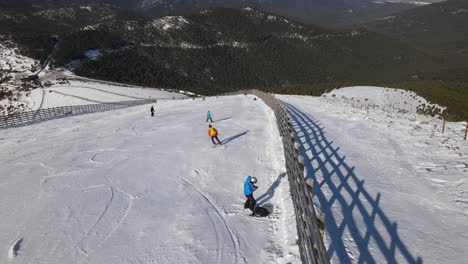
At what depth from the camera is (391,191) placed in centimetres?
1007

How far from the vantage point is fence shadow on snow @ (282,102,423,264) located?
22.9 feet

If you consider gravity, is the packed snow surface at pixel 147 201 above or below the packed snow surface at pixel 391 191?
below

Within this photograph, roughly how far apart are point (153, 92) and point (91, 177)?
176 feet

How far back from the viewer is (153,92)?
64.8 metres

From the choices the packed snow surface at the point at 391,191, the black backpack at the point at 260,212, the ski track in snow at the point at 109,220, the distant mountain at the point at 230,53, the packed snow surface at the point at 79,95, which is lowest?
the ski track in snow at the point at 109,220

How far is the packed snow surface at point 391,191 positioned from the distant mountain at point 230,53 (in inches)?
3294

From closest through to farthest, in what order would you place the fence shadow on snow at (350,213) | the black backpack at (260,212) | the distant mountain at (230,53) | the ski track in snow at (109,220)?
1. the fence shadow on snow at (350,213)
2. the ski track in snow at (109,220)
3. the black backpack at (260,212)
4. the distant mountain at (230,53)

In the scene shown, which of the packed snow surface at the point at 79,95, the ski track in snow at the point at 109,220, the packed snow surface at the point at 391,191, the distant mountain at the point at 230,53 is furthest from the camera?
the distant mountain at the point at 230,53

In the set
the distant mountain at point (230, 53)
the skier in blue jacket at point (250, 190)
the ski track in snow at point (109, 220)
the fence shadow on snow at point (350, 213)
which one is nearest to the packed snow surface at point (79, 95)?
the distant mountain at point (230, 53)

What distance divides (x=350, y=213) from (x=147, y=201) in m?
7.08

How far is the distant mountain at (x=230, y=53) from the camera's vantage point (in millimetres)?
101375

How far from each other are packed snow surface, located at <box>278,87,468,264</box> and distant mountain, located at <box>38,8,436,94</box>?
8368 centimetres

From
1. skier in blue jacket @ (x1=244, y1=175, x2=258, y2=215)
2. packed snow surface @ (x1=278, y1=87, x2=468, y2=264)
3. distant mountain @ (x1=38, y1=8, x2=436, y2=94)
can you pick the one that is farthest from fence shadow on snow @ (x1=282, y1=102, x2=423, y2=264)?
distant mountain @ (x1=38, y1=8, x2=436, y2=94)

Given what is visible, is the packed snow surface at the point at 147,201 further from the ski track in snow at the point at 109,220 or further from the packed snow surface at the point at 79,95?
the packed snow surface at the point at 79,95
